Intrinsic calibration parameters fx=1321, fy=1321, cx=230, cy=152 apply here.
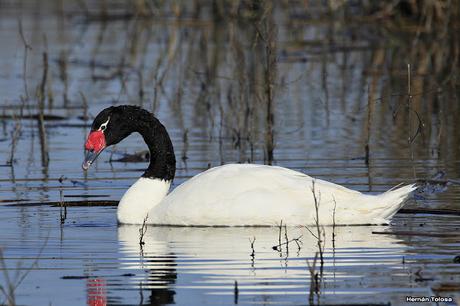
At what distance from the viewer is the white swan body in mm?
10305

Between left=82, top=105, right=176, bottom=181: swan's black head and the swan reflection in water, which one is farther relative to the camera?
left=82, top=105, right=176, bottom=181: swan's black head

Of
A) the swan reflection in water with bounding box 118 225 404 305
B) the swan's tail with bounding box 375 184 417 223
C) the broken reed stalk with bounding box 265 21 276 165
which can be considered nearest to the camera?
the swan reflection in water with bounding box 118 225 404 305

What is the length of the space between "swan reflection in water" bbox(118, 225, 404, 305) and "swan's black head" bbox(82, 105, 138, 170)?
1027 mm

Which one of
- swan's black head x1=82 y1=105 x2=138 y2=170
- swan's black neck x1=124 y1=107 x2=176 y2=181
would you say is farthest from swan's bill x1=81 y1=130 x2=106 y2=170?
swan's black neck x1=124 y1=107 x2=176 y2=181

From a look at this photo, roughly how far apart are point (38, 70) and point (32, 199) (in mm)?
10786

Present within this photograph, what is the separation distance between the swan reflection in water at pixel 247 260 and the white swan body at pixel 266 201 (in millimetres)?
85

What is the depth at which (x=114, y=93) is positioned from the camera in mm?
19594

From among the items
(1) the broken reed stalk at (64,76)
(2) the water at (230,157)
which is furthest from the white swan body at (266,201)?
(1) the broken reed stalk at (64,76)

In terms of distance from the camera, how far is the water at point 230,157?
8109 mm

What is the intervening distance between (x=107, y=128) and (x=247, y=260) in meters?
3.07

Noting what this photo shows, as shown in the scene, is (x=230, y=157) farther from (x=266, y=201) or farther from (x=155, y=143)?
(x=266, y=201)

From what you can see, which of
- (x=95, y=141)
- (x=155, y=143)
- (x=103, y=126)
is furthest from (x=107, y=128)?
(x=155, y=143)

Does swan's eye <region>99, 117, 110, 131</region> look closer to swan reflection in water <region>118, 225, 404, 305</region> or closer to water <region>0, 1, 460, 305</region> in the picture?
water <region>0, 1, 460, 305</region>

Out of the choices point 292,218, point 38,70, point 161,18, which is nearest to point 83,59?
point 38,70
